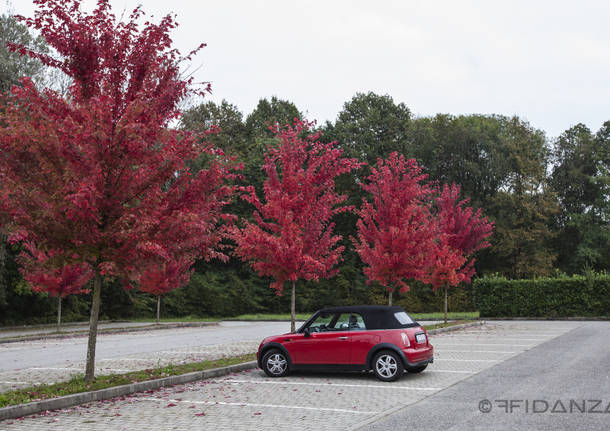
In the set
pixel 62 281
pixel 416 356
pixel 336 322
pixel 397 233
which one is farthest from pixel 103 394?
pixel 62 281

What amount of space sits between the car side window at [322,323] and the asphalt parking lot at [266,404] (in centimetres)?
102

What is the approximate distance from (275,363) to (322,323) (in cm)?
136

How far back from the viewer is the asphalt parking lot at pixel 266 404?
7.91 m

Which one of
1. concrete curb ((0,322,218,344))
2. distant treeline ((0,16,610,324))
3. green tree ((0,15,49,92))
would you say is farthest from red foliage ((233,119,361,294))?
distant treeline ((0,16,610,324))

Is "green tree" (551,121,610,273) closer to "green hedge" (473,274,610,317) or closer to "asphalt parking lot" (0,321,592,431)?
"green hedge" (473,274,610,317)

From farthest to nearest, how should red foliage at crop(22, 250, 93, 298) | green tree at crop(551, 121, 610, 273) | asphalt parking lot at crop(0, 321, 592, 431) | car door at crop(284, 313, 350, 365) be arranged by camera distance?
green tree at crop(551, 121, 610, 273) < red foliage at crop(22, 250, 93, 298) < car door at crop(284, 313, 350, 365) < asphalt parking lot at crop(0, 321, 592, 431)

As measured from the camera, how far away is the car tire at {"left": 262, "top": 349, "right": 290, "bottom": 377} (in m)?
12.3

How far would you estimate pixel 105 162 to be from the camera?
1075cm

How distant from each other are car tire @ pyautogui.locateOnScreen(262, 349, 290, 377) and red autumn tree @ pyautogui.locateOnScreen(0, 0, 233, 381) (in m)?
2.65

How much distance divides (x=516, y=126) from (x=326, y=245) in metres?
41.0

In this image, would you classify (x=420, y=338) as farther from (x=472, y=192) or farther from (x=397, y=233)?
(x=472, y=192)

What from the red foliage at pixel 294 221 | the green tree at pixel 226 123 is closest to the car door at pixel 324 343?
the red foliage at pixel 294 221

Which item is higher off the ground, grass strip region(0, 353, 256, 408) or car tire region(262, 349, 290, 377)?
car tire region(262, 349, 290, 377)

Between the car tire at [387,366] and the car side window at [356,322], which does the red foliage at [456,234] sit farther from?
the car tire at [387,366]
